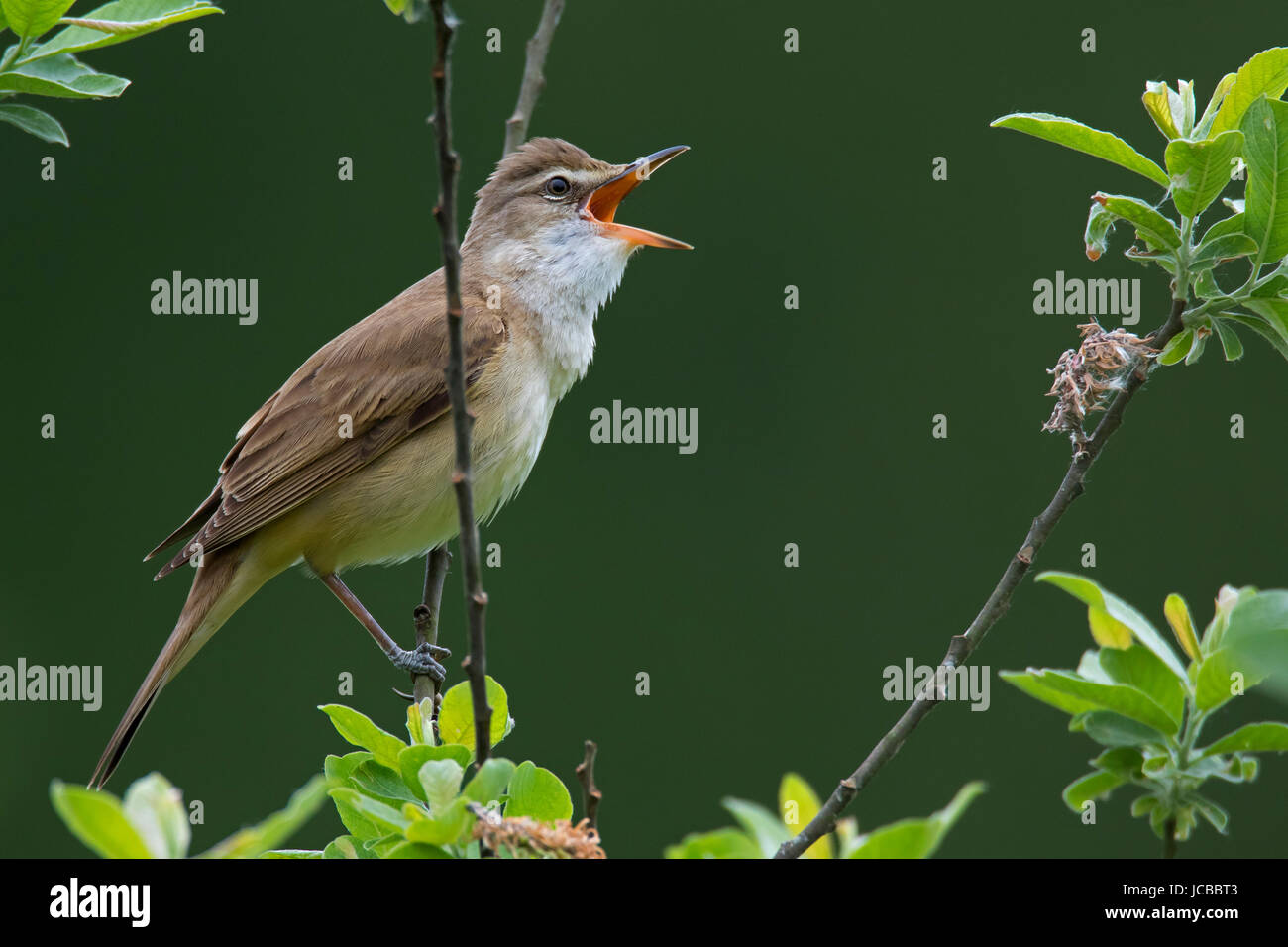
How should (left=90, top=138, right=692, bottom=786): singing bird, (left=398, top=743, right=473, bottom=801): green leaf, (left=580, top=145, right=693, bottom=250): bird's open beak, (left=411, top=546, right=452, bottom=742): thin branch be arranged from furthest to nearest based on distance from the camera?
1. (left=580, top=145, right=693, bottom=250): bird's open beak
2. (left=90, top=138, right=692, bottom=786): singing bird
3. (left=411, top=546, right=452, bottom=742): thin branch
4. (left=398, top=743, right=473, bottom=801): green leaf

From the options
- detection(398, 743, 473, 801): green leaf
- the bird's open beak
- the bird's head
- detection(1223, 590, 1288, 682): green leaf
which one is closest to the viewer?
detection(1223, 590, 1288, 682): green leaf

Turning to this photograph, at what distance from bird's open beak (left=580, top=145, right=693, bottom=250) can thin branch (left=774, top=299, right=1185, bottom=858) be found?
199 centimetres

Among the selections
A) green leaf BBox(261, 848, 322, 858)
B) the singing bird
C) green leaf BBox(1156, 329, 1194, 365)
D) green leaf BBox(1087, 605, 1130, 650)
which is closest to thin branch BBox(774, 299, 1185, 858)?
green leaf BBox(1156, 329, 1194, 365)

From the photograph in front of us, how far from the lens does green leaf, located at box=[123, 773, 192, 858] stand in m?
1.12

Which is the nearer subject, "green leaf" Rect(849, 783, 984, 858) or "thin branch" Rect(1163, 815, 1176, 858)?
"green leaf" Rect(849, 783, 984, 858)

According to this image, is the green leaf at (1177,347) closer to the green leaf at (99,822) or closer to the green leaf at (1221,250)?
the green leaf at (1221,250)

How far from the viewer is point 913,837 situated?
1.18 meters

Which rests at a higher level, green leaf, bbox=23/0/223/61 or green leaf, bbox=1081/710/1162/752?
green leaf, bbox=23/0/223/61

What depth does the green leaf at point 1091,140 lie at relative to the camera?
1.78 metres

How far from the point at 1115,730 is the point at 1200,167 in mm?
769

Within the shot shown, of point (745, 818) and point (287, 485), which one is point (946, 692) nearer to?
point (745, 818)

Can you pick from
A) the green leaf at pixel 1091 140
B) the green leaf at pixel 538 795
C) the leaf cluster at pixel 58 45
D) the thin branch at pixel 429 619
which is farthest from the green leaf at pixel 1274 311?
the thin branch at pixel 429 619

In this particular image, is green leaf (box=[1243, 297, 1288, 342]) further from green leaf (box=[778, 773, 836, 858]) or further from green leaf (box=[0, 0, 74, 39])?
green leaf (box=[0, 0, 74, 39])

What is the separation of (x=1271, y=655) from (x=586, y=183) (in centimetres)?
296
